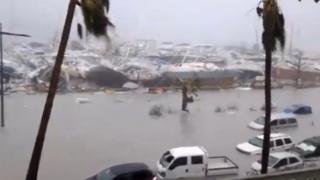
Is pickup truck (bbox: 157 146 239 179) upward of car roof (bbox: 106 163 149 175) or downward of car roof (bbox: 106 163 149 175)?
downward

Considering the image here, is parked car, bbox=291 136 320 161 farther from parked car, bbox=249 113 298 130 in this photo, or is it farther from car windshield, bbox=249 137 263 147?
parked car, bbox=249 113 298 130

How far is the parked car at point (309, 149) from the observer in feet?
35.0

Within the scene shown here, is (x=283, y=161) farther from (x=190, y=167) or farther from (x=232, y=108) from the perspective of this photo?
(x=232, y=108)

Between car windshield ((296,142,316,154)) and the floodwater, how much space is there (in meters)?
0.90

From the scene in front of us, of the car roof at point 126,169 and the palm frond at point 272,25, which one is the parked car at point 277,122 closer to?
the palm frond at point 272,25

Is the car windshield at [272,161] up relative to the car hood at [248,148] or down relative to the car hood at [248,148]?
up

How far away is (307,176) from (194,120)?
14.0m

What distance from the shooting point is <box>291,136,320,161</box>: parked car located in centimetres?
1066

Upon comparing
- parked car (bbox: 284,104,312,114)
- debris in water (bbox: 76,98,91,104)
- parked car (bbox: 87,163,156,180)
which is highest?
parked car (bbox: 87,163,156,180)

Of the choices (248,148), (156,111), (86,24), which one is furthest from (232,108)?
(86,24)

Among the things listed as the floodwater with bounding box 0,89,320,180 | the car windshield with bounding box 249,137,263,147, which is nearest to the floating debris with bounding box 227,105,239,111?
the floodwater with bounding box 0,89,320,180

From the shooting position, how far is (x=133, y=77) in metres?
29.7

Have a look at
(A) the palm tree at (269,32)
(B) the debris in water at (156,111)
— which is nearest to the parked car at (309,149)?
(A) the palm tree at (269,32)

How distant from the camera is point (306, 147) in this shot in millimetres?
11148
